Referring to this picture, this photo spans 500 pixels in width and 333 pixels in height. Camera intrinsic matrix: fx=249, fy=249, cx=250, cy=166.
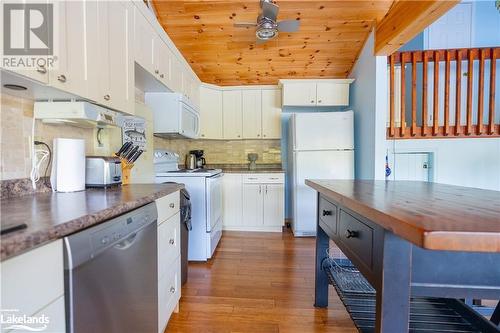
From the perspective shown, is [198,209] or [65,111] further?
[198,209]

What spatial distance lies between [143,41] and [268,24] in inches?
50.4

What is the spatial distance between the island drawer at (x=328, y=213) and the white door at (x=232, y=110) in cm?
250

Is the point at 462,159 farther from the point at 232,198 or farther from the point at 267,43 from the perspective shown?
the point at 232,198

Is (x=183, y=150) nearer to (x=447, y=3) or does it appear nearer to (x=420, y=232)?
(x=447, y=3)

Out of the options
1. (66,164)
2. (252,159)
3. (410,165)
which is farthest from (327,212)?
(252,159)

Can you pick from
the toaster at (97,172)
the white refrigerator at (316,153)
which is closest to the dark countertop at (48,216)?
the toaster at (97,172)

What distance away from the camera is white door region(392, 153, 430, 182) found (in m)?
3.47

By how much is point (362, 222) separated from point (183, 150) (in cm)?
344

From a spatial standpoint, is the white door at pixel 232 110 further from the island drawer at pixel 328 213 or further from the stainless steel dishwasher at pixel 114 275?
the stainless steel dishwasher at pixel 114 275

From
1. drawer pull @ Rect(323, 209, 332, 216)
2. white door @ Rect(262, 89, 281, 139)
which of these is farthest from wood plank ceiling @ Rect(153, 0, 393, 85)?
drawer pull @ Rect(323, 209, 332, 216)

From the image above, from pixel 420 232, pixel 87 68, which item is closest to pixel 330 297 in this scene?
pixel 420 232

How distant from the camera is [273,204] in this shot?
12.1 ft

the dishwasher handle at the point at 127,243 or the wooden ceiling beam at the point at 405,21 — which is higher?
the wooden ceiling beam at the point at 405,21

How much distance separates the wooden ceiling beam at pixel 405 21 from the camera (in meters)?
1.88
